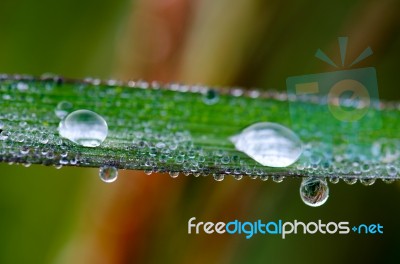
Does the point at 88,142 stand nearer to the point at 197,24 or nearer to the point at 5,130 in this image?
the point at 5,130

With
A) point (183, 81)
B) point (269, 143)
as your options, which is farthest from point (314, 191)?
point (183, 81)

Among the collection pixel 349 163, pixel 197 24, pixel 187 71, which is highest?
pixel 197 24

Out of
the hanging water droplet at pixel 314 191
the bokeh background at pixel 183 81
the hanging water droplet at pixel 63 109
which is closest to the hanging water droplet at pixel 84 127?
the hanging water droplet at pixel 63 109

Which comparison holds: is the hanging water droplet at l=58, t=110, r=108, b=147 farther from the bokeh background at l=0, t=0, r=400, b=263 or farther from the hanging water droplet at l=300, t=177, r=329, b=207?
the bokeh background at l=0, t=0, r=400, b=263

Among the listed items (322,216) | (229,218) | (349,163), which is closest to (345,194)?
(322,216)

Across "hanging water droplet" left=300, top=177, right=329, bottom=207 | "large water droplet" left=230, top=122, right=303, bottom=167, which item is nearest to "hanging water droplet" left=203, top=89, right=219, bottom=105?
"large water droplet" left=230, top=122, right=303, bottom=167

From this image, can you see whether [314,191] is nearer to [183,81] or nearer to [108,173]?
[108,173]
